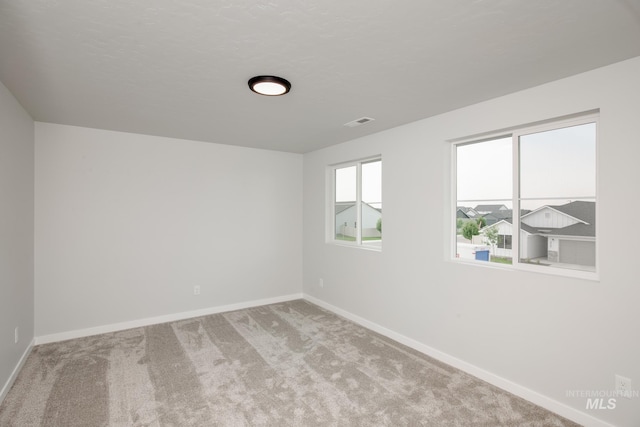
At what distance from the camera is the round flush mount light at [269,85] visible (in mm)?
2277

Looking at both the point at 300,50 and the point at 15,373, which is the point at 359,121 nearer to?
the point at 300,50

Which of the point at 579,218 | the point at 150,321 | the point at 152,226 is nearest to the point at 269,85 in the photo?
the point at 579,218

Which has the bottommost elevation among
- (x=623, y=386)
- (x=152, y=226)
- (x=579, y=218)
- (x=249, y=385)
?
(x=249, y=385)

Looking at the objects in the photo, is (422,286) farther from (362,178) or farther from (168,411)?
(168,411)

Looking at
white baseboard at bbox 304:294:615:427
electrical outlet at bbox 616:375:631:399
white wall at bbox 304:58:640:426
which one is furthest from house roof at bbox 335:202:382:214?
electrical outlet at bbox 616:375:631:399

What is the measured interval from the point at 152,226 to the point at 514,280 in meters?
4.17

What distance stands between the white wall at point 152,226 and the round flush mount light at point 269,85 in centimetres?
234

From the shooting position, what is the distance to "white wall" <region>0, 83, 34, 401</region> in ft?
8.18

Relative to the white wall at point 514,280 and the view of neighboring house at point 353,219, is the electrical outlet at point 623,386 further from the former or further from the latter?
the view of neighboring house at point 353,219

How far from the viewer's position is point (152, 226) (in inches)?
162

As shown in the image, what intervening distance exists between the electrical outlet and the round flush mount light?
3.07 metres

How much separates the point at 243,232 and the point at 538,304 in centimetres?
Answer: 378

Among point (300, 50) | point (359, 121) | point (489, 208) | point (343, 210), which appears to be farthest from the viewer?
point (343, 210)

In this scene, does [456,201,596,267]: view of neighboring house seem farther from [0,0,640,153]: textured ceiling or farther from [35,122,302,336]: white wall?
[35,122,302,336]: white wall
